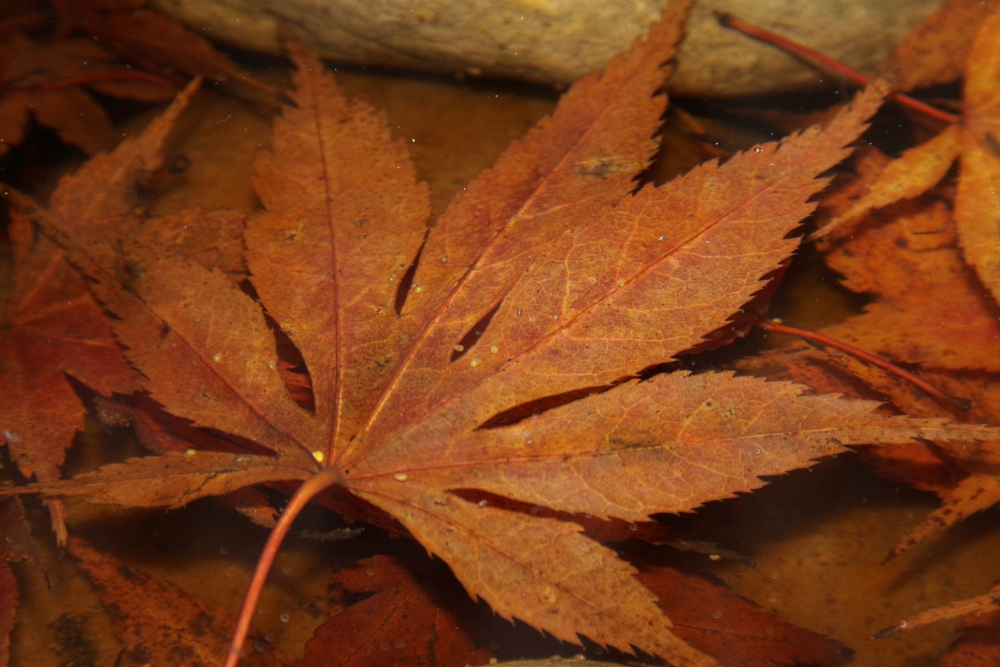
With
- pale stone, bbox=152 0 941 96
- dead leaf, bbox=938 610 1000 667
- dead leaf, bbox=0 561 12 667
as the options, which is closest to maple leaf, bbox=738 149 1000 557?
dead leaf, bbox=938 610 1000 667

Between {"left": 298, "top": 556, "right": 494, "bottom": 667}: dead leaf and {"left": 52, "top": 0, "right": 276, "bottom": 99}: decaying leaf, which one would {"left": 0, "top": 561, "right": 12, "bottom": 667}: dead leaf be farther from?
{"left": 52, "top": 0, "right": 276, "bottom": 99}: decaying leaf

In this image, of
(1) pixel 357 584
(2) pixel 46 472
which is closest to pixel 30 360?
(2) pixel 46 472

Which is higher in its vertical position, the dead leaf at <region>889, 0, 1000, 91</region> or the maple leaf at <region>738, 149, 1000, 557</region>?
the dead leaf at <region>889, 0, 1000, 91</region>

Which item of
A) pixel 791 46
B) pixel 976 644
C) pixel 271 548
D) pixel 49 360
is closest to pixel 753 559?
pixel 976 644

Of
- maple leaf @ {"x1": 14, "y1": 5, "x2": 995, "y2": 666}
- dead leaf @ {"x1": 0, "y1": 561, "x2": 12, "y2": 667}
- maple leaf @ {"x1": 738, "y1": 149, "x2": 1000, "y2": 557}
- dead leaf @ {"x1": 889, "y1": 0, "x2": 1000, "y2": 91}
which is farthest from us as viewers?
dead leaf @ {"x1": 889, "y1": 0, "x2": 1000, "y2": 91}

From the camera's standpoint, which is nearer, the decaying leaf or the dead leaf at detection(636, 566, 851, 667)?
the dead leaf at detection(636, 566, 851, 667)

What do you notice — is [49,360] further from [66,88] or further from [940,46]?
[940,46]

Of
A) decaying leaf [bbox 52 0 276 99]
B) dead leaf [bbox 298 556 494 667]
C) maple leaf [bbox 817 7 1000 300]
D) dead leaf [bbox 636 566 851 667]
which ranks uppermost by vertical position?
maple leaf [bbox 817 7 1000 300]

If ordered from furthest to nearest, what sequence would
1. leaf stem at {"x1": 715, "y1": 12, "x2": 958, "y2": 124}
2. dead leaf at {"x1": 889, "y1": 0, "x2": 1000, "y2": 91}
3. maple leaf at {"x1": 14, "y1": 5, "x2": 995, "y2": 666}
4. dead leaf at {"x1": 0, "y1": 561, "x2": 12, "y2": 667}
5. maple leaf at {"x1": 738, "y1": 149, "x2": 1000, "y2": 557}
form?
leaf stem at {"x1": 715, "y1": 12, "x2": 958, "y2": 124} → dead leaf at {"x1": 889, "y1": 0, "x2": 1000, "y2": 91} → maple leaf at {"x1": 738, "y1": 149, "x2": 1000, "y2": 557} → dead leaf at {"x1": 0, "y1": 561, "x2": 12, "y2": 667} → maple leaf at {"x1": 14, "y1": 5, "x2": 995, "y2": 666}
